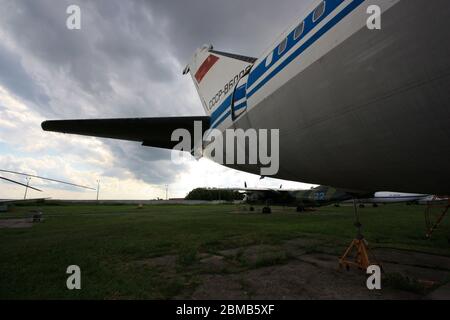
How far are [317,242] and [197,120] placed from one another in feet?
16.3

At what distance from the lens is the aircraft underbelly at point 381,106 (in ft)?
5.49

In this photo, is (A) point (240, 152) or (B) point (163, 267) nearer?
(A) point (240, 152)

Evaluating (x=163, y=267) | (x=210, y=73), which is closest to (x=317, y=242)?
(x=163, y=267)

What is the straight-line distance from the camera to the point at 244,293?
3.54 m

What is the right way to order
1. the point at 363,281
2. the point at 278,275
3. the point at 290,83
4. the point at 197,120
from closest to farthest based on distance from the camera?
the point at 290,83 → the point at 363,281 → the point at 278,275 → the point at 197,120

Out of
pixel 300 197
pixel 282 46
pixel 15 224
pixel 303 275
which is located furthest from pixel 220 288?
pixel 300 197

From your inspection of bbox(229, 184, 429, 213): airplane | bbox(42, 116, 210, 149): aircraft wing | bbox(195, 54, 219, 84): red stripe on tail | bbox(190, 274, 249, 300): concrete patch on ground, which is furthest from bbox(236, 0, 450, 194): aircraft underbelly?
bbox(229, 184, 429, 213): airplane

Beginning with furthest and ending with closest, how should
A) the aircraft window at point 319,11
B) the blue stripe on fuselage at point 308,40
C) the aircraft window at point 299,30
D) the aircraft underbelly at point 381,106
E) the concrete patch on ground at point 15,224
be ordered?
the concrete patch on ground at point 15,224, the aircraft window at point 299,30, the aircraft window at point 319,11, the blue stripe on fuselage at point 308,40, the aircraft underbelly at point 381,106

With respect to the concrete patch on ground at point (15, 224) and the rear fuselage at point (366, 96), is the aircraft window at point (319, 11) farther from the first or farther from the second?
the concrete patch on ground at point (15, 224)

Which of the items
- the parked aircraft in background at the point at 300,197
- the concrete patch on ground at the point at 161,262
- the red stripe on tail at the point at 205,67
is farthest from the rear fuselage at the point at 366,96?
the parked aircraft in background at the point at 300,197

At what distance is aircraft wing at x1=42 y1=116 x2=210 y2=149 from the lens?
5.01 meters

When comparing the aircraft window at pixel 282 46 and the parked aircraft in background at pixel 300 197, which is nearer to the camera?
the aircraft window at pixel 282 46

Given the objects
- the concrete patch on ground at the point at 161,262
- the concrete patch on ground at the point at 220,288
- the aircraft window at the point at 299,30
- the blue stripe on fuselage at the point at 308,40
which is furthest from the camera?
the concrete patch on ground at the point at 161,262
